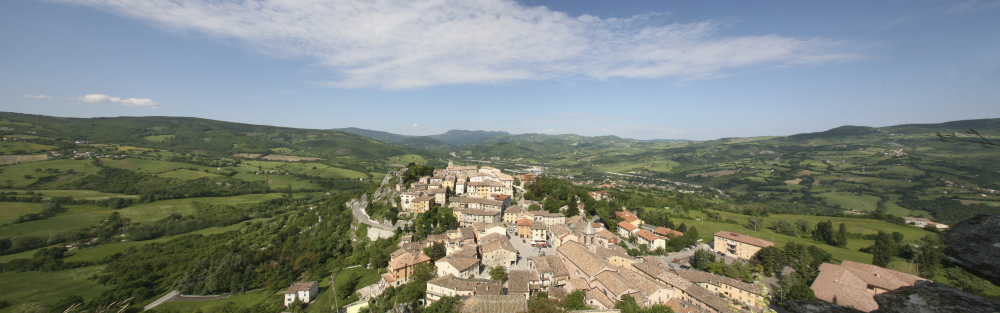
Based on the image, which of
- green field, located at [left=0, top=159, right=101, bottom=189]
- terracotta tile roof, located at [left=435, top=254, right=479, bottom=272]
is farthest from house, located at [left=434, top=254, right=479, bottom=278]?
green field, located at [left=0, top=159, right=101, bottom=189]

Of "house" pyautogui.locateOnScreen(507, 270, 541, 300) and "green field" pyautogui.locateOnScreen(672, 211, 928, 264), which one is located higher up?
"house" pyautogui.locateOnScreen(507, 270, 541, 300)

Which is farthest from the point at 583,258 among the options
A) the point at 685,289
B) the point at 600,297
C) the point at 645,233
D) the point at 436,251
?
the point at 645,233

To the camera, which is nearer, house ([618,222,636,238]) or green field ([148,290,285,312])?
green field ([148,290,285,312])

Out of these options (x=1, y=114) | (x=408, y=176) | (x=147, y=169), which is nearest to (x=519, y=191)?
(x=408, y=176)

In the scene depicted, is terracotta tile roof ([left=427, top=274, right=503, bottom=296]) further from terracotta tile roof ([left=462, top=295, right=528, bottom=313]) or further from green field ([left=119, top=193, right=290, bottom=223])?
green field ([left=119, top=193, right=290, bottom=223])

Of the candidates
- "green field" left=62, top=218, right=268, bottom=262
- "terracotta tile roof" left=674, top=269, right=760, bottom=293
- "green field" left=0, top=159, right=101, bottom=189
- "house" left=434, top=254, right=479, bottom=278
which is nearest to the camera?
"house" left=434, top=254, right=479, bottom=278

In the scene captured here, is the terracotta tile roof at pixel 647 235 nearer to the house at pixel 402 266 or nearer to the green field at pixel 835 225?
the green field at pixel 835 225

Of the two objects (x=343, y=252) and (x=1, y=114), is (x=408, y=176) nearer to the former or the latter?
(x=343, y=252)

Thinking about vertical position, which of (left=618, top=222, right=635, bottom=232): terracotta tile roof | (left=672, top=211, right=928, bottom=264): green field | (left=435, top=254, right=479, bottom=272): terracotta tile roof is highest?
(left=435, top=254, right=479, bottom=272): terracotta tile roof
